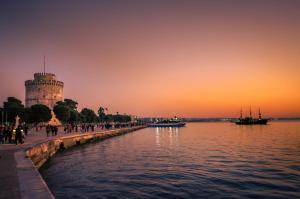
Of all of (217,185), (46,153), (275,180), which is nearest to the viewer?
(217,185)

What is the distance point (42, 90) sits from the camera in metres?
164

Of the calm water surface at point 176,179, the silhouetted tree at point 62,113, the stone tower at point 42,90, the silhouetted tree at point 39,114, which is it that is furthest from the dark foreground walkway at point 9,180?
the stone tower at point 42,90

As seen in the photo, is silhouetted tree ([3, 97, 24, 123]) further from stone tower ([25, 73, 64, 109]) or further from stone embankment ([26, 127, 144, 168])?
stone tower ([25, 73, 64, 109])

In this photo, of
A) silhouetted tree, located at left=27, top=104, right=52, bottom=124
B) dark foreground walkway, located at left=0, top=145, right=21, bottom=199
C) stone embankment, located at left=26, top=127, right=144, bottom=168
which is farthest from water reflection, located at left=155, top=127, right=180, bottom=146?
silhouetted tree, located at left=27, top=104, right=52, bottom=124

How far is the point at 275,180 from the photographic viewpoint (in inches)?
815

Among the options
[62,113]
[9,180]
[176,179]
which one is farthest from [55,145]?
[62,113]

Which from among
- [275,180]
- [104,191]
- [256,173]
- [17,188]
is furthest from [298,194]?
[17,188]

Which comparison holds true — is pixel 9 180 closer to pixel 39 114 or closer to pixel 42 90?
pixel 39 114

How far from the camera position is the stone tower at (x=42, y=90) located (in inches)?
6471

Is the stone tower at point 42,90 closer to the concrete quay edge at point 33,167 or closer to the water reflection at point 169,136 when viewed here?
the water reflection at point 169,136

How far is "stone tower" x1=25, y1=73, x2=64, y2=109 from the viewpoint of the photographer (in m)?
164

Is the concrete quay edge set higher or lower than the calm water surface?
higher

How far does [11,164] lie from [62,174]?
21.5ft

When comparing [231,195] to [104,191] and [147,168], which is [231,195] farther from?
[147,168]
